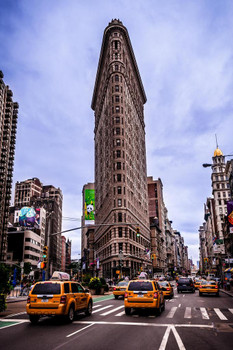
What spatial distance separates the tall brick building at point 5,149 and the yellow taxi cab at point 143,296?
85.6 metres

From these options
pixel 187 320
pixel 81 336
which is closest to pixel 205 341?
pixel 81 336

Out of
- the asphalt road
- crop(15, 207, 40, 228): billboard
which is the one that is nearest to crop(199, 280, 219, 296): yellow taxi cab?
the asphalt road

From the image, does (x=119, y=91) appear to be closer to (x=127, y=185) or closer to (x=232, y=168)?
(x=127, y=185)

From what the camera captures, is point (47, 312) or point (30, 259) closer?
point (47, 312)

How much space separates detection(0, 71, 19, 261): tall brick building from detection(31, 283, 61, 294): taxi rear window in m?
86.7

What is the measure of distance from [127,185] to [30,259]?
5479cm

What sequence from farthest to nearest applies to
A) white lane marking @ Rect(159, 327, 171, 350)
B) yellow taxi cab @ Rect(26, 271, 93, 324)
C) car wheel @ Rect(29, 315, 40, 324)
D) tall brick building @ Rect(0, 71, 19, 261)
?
tall brick building @ Rect(0, 71, 19, 261) < car wheel @ Rect(29, 315, 40, 324) < yellow taxi cab @ Rect(26, 271, 93, 324) < white lane marking @ Rect(159, 327, 171, 350)

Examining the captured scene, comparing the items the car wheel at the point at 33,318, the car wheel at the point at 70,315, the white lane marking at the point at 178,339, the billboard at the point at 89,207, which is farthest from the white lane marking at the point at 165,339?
the billboard at the point at 89,207

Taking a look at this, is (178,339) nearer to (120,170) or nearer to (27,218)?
(120,170)

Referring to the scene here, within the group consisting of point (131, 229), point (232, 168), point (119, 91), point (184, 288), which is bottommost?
point (184, 288)

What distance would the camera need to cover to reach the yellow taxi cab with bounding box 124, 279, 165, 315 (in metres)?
15.8

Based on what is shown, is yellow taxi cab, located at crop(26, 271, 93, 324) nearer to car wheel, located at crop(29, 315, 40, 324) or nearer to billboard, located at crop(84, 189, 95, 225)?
car wheel, located at crop(29, 315, 40, 324)

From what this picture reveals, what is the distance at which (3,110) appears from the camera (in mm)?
105438

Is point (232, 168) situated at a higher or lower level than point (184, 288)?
higher
